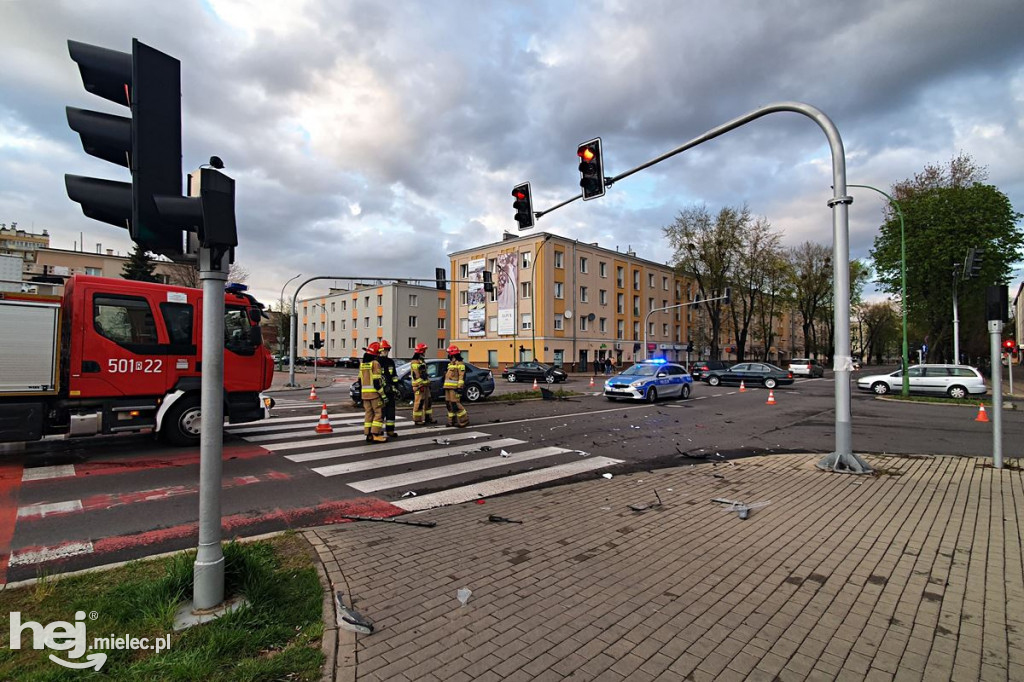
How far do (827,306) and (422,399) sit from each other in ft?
213

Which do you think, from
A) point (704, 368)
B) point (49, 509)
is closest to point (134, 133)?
point (49, 509)

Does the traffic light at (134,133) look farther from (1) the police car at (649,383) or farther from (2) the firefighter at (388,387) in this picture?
(1) the police car at (649,383)

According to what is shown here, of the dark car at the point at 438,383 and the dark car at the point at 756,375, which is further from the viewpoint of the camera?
the dark car at the point at 756,375

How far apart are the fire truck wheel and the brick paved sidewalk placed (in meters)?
5.59

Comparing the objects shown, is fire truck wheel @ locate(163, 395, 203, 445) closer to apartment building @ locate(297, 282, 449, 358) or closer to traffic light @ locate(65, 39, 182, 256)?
traffic light @ locate(65, 39, 182, 256)

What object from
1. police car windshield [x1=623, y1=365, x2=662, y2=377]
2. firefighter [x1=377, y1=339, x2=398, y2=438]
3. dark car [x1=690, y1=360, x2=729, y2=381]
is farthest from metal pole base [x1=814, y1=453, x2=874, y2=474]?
dark car [x1=690, y1=360, x2=729, y2=381]

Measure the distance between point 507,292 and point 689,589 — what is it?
45015mm

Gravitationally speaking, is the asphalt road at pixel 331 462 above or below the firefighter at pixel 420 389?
below

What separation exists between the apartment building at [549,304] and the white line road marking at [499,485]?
113ft

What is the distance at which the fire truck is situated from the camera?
721 centimetres

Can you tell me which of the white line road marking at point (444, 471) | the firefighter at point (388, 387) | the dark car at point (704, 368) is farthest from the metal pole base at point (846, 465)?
the dark car at point (704, 368)

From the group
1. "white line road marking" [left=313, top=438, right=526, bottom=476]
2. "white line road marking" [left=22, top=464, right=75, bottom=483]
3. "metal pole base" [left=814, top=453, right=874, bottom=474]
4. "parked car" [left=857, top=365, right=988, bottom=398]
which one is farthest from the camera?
"parked car" [left=857, top=365, right=988, bottom=398]

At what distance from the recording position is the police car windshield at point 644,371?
65.0 feet

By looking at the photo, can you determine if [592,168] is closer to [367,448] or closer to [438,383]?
[367,448]
